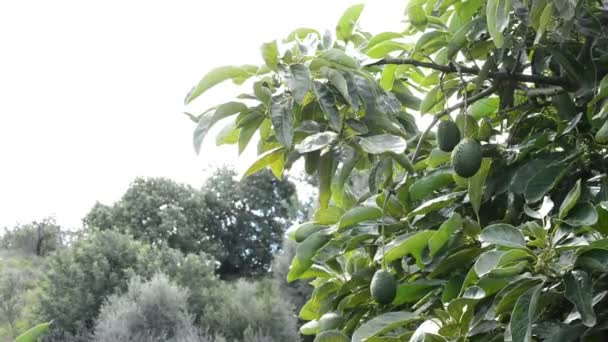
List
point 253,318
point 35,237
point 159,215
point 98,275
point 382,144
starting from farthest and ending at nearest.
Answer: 1. point 35,237
2. point 159,215
3. point 98,275
4. point 253,318
5. point 382,144

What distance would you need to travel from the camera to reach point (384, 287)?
0.84 meters

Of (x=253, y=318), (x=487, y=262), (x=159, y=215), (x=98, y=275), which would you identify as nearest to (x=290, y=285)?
(x=253, y=318)

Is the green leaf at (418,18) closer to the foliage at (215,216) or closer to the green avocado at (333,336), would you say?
the green avocado at (333,336)

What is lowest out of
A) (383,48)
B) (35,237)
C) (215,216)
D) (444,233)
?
(215,216)

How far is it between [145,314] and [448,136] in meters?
7.77

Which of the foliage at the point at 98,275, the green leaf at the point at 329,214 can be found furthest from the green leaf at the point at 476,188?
the foliage at the point at 98,275

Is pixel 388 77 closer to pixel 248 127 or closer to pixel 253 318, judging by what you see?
pixel 248 127

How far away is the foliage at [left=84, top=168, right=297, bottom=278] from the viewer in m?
14.8

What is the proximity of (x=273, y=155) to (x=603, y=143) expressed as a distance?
0.38 metres

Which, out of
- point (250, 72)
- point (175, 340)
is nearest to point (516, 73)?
point (250, 72)

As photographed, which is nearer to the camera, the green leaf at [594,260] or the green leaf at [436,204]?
the green leaf at [594,260]

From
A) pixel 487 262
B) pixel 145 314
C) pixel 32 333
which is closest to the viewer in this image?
pixel 32 333

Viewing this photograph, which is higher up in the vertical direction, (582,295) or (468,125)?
(468,125)

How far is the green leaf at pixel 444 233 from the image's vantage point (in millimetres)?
818
